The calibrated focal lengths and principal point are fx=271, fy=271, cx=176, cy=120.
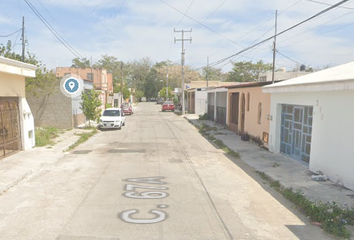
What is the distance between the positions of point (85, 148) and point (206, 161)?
6185mm

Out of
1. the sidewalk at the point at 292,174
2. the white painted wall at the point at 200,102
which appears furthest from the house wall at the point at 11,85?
the white painted wall at the point at 200,102

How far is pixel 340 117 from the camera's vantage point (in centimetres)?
735

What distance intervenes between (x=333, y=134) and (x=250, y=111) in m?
7.60

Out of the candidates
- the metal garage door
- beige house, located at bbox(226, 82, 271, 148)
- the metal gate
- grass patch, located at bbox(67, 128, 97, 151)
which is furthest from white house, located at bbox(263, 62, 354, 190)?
the metal gate

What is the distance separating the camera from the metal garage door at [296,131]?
959cm

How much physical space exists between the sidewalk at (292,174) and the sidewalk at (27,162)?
7.40 m

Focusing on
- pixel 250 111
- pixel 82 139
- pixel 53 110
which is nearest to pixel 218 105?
pixel 250 111

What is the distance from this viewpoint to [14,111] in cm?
1126

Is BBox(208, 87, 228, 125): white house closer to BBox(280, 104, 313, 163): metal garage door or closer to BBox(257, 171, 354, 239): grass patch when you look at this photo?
BBox(280, 104, 313, 163): metal garage door

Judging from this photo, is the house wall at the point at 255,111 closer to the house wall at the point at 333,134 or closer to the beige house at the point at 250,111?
the beige house at the point at 250,111

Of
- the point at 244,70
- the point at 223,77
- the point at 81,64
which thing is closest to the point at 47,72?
the point at 244,70

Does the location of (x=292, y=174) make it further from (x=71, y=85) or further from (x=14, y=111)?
(x=71, y=85)

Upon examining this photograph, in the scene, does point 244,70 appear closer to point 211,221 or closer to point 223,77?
point 223,77

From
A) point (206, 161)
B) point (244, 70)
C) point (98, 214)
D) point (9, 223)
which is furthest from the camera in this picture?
point (244, 70)
